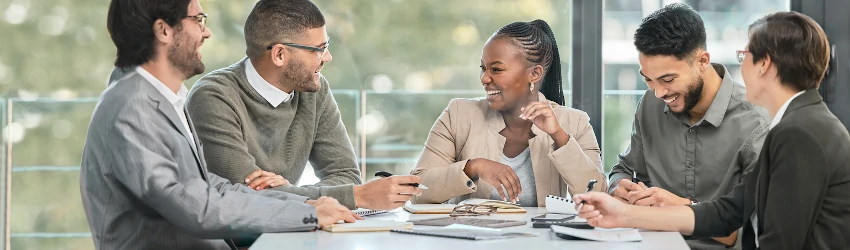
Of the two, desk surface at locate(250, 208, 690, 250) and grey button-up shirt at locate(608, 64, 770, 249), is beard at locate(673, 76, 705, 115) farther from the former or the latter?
desk surface at locate(250, 208, 690, 250)

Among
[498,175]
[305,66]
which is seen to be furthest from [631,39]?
[305,66]

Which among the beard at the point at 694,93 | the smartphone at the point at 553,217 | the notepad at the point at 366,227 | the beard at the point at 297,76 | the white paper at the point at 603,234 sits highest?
the beard at the point at 297,76

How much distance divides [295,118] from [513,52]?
0.74 m

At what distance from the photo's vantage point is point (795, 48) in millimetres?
1886

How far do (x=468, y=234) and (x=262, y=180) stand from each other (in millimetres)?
829

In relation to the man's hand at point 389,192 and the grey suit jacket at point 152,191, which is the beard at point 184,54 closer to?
the grey suit jacket at point 152,191

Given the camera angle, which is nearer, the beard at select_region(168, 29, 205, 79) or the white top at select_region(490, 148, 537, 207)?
the beard at select_region(168, 29, 205, 79)

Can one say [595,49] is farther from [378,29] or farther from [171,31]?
[171,31]

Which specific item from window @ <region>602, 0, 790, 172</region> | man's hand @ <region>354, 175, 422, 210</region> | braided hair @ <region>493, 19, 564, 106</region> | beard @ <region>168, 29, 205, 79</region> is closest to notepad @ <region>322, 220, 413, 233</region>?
man's hand @ <region>354, 175, 422, 210</region>

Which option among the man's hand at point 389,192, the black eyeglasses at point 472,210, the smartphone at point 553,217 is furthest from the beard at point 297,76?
the smartphone at point 553,217

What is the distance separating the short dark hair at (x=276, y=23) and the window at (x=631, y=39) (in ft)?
5.84

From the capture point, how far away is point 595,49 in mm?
4184

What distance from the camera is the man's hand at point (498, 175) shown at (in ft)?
8.81

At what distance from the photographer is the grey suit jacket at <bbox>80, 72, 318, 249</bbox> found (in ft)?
6.28
